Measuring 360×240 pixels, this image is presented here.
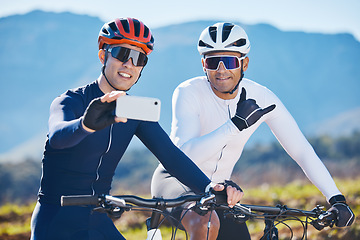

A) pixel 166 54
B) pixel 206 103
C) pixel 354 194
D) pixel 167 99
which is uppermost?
pixel 166 54

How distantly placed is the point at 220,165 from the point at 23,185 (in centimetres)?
5148

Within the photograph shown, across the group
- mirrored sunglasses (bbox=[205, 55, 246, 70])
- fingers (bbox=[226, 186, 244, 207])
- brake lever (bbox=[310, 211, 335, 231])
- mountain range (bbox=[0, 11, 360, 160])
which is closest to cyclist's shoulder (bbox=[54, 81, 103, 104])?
fingers (bbox=[226, 186, 244, 207])

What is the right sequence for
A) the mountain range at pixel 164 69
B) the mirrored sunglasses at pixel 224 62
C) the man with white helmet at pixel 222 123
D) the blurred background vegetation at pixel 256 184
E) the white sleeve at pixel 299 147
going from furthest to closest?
the mountain range at pixel 164 69
the blurred background vegetation at pixel 256 184
the mirrored sunglasses at pixel 224 62
the white sleeve at pixel 299 147
the man with white helmet at pixel 222 123

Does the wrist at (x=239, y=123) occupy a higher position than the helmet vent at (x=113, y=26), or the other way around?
the helmet vent at (x=113, y=26)

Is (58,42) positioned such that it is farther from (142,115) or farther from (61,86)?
(142,115)

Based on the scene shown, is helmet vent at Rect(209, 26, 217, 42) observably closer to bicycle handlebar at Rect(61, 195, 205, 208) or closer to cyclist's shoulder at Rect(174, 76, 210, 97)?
cyclist's shoulder at Rect(174, 76, 210, 97)

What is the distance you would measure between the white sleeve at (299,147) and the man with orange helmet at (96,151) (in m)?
1.37

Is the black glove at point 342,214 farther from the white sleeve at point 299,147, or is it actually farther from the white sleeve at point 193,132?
the white sleeve at point 193,132

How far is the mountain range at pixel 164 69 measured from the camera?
126 meters

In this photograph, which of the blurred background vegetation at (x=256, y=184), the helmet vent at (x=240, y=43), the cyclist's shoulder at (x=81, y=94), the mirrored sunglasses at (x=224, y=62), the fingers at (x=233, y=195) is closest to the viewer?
the fingers at (x=233, y=195)

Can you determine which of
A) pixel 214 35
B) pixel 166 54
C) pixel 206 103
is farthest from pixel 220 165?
pixel 166 54

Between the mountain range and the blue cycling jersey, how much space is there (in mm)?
112730

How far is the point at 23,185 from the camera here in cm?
5322

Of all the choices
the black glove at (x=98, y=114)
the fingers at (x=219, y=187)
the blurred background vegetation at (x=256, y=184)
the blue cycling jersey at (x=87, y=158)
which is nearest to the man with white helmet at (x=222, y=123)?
the blue cycling jersey at (x=87, y=158)
